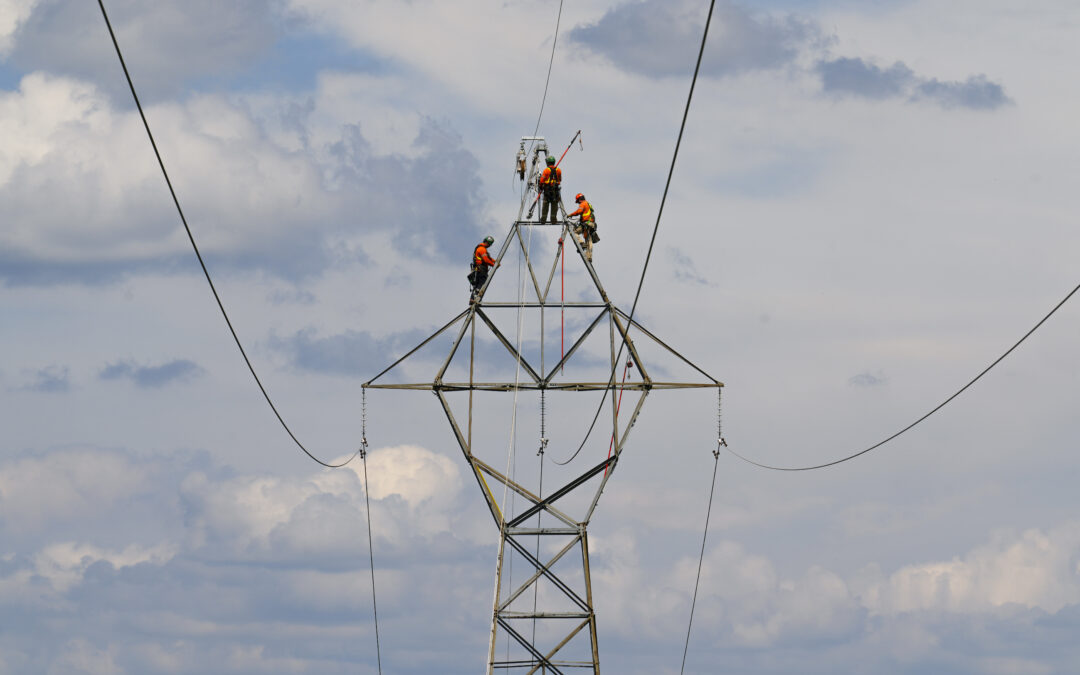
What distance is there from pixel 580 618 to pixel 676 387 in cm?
663

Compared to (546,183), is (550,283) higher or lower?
lower

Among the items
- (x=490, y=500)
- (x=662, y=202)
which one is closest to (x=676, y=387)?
(x=490, y=500)

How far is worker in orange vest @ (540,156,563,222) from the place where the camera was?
52906 mm

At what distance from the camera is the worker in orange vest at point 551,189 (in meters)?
52.9

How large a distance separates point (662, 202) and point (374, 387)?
21.3m

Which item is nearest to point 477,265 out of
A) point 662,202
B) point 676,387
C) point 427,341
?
point 427,341

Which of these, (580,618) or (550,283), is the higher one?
(550,283)

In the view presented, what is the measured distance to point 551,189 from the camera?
174 ft

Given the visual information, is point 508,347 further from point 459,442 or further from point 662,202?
point 662,202

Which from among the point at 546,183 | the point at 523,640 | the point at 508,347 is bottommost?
the point at 523,640

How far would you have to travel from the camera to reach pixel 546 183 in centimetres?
5297

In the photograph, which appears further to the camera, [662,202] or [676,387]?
[676,387]

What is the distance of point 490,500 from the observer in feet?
172

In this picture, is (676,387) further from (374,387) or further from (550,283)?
(374,387)
